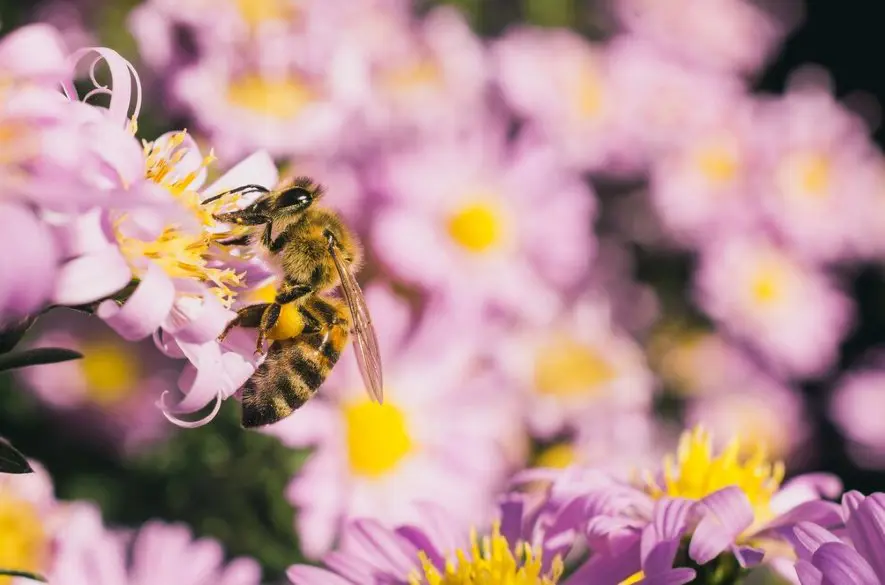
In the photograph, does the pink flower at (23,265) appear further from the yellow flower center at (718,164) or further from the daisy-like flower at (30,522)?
the yellow flower center at (718,164)

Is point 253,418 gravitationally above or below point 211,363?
below

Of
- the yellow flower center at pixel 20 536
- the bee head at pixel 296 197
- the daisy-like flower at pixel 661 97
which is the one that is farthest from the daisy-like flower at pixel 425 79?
the yellow flower center at pixel 20 536

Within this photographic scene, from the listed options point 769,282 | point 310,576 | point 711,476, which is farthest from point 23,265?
point 769,282

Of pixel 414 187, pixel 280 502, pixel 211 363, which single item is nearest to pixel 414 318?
pixel 414 187

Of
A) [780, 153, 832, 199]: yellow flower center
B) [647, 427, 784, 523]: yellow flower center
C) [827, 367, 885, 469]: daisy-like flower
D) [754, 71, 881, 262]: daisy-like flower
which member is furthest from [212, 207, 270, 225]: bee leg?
[827, 367, 885, 469]: daisy-like flower

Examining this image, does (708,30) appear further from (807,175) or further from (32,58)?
(32,58)

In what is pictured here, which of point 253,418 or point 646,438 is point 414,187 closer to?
point 646,438
